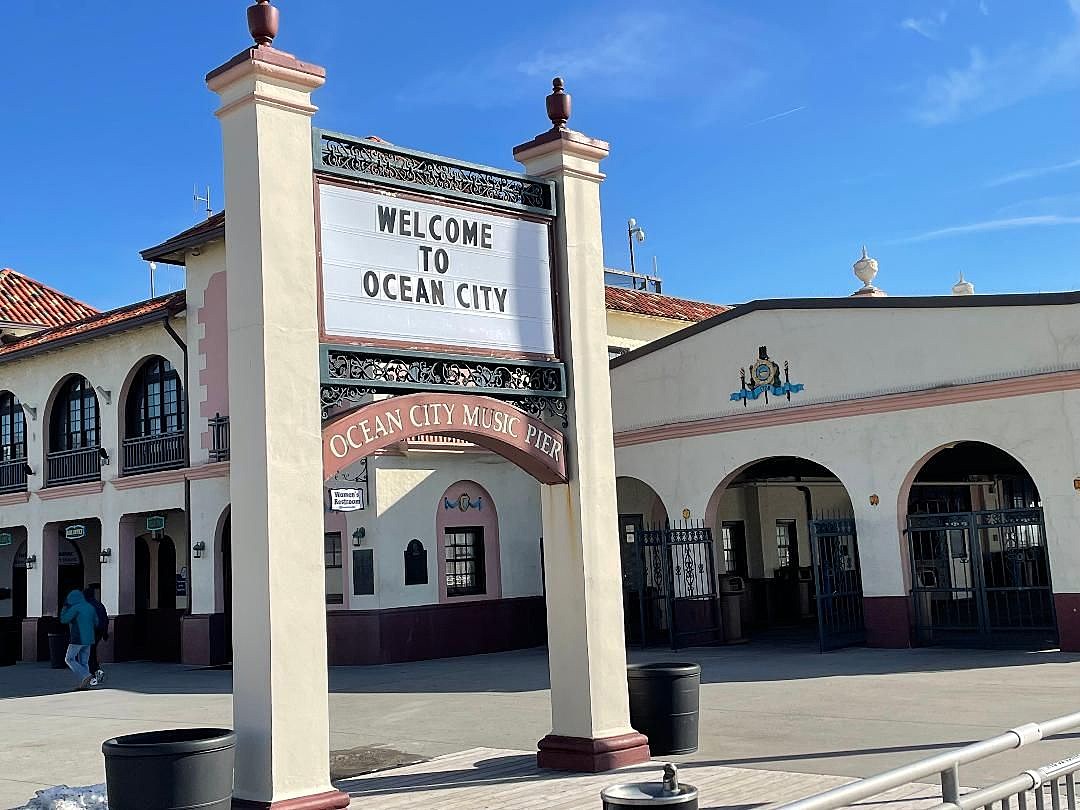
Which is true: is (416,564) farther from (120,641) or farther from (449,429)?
(449,429)

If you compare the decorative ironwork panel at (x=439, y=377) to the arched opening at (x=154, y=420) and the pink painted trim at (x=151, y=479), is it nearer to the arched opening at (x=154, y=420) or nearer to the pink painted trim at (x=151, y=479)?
the pink painted trim at (x=151, y=479)

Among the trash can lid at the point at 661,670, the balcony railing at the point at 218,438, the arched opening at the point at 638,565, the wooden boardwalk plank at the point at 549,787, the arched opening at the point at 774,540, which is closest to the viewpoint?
the wooden boardwalk plank at the point at 549,787

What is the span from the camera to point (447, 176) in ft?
33.1

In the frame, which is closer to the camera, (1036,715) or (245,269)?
(245,269)

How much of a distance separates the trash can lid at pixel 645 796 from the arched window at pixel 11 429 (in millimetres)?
26335

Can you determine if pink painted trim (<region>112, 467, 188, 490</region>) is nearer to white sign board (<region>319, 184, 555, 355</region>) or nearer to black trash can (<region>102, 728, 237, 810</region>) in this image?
white sign board (<region>319, 184, 555, 355</region>)

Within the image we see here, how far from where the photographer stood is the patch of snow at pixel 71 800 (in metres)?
8.05

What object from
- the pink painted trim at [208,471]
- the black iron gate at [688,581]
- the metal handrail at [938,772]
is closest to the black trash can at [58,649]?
the pink painted trim at [208,471]

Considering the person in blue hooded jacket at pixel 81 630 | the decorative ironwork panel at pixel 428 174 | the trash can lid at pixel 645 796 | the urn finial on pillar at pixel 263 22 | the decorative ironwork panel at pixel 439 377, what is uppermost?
the urn finial on pillar at pixel 263 22

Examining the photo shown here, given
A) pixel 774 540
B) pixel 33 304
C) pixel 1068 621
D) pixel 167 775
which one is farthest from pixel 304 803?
pixel 33 304

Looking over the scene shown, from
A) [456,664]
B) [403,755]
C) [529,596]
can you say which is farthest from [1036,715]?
[529,596]

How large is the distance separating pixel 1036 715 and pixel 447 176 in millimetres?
8107

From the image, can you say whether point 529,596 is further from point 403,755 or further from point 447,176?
point 447,176

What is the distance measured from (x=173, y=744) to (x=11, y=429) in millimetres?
24821
